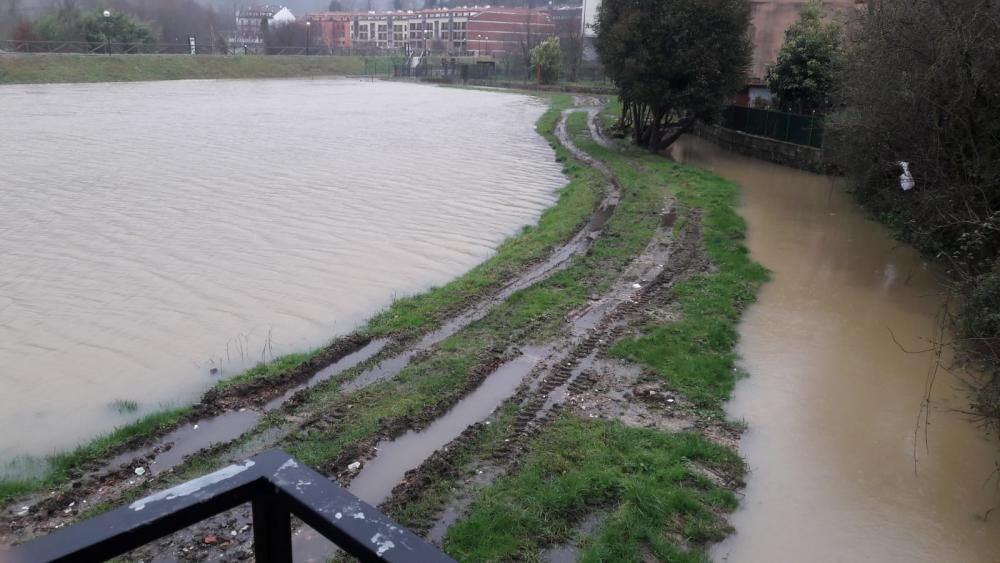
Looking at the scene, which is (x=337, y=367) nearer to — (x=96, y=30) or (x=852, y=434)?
(x=852, y=434)

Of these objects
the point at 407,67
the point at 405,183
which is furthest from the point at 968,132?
the point at 407,67

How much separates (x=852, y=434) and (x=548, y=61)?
57.5 meters

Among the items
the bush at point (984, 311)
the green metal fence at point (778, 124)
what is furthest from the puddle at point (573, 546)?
the green metal fence at point (778, 124)

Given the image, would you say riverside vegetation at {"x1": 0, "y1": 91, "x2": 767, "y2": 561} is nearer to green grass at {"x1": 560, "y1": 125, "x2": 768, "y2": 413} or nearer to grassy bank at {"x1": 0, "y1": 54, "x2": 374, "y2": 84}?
green grass at {"x1": 560, "y1": 125, "x2": 768, "y2": 413}

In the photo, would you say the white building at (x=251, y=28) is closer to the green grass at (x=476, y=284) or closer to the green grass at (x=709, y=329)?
the green grass at (x=476, y=284)

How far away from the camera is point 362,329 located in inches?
348

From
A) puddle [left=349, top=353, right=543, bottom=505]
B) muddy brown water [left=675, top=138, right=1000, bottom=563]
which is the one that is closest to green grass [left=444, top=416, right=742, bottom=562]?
muddy brown water [left=675, top=138, right=1000, bottom=563]

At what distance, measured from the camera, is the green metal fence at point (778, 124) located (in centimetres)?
2294

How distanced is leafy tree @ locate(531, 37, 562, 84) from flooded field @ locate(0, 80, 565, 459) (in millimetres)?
34237

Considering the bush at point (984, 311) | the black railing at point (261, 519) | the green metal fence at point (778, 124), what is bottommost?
the bush at point (984, 311)

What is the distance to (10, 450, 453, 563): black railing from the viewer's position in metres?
1.35

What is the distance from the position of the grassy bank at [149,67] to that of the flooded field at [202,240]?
2523 centimetres

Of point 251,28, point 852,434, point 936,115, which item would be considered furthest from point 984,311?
point 251,28

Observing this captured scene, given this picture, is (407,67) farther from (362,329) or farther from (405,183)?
(362,329)
